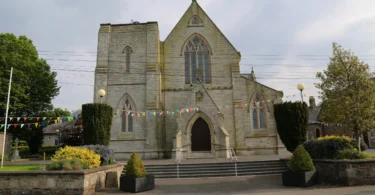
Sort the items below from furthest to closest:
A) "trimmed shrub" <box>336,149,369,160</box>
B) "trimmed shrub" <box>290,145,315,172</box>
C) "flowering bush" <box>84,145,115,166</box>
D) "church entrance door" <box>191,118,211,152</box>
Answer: "church entrance door" <box>191,118,211,152</box>
"flowering bush" <box>84,145,115,166</box>
"trimmed shrub" <box>336,149,369,160</box>
"trimmed shrub" <box>290,145,315,172</box>

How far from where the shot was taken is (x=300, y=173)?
10.8 m

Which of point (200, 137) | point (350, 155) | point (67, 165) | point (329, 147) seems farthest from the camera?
point (200, 137)

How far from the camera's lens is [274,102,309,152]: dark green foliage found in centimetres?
1501

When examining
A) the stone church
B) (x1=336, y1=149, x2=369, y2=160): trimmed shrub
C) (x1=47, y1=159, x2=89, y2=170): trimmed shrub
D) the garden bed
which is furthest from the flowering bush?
(x1=336, y1=149, x2=369, y2=160): trimmed shrub

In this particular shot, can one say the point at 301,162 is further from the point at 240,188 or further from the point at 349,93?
the point at 349,93

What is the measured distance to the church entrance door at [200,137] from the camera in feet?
73.7

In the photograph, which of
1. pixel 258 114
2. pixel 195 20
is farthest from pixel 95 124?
pixel 195 20

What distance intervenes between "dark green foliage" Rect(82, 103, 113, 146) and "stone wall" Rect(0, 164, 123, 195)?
236 inches

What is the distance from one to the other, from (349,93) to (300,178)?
7.09 metres

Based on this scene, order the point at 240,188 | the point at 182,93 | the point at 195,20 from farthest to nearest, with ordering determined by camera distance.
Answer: the point at 195,20 → the point at 182,93 → the point at 240,188

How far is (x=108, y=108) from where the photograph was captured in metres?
17.3

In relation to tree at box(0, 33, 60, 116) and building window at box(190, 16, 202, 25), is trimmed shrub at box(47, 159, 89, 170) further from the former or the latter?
tree at box(0, 33, 60, 116)

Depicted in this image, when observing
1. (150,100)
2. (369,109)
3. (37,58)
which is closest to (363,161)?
(369,109)

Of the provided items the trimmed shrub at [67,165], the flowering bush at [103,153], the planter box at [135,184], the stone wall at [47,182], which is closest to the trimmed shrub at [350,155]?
the planter box at [135,184]
